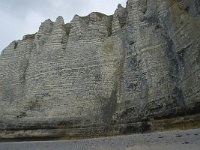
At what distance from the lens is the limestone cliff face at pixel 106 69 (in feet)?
57.9

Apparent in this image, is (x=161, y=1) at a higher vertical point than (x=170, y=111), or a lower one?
higher

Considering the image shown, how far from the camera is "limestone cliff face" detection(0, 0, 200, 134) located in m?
17.6

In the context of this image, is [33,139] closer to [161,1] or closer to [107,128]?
[107,128]

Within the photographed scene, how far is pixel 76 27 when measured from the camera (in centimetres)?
2642

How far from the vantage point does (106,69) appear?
23.0m

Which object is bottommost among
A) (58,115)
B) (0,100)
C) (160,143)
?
(160,143)

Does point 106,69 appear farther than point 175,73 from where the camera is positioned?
Yes

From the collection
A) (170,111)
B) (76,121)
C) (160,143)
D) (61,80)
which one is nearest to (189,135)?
(160,143)

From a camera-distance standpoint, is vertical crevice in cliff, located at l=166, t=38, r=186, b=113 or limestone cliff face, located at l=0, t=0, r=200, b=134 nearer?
vertical crevice in cliff, located at l=166, t=38, r=186, b=113

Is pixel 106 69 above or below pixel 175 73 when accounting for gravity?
above

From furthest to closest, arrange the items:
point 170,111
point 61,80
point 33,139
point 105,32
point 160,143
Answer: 1. point 105,32
2. point 61,80
3. point 33,139
4. point 170,111
5. point 160,143

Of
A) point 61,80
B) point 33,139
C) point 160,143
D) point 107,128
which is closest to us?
point 160,143

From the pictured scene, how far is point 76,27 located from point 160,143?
16580mm

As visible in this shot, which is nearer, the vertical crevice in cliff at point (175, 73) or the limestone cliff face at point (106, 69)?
the vertical crevice in cliff at point (175, 73)
